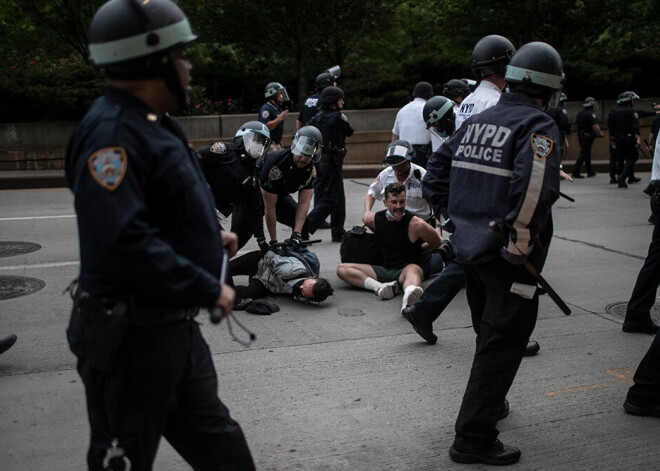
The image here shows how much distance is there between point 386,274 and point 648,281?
2.24 m

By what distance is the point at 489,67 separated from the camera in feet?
16.8

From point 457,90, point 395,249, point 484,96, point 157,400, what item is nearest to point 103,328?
point 157,400

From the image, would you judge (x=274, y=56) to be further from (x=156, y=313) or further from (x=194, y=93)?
(x=156, y=313)

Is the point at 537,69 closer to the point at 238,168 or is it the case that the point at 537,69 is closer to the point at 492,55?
the point at 492,55

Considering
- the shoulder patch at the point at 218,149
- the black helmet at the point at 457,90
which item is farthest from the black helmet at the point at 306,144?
the black helmet at the point at 457,90

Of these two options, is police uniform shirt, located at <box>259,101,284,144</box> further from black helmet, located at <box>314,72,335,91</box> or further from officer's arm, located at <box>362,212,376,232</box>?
officer's arm, located at <box>362,212,376,232</box>

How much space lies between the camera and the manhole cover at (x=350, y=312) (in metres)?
5.99

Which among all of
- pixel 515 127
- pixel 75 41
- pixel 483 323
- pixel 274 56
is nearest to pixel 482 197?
pixel 515 127

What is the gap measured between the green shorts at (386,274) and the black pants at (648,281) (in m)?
2.00

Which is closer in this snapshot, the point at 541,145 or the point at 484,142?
the point at 541,145

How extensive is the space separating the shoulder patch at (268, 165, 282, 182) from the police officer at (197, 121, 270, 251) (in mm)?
540

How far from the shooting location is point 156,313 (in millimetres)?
2162

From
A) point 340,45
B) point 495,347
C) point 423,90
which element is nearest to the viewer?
point 495,347

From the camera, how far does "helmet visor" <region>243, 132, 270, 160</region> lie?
654 cm
